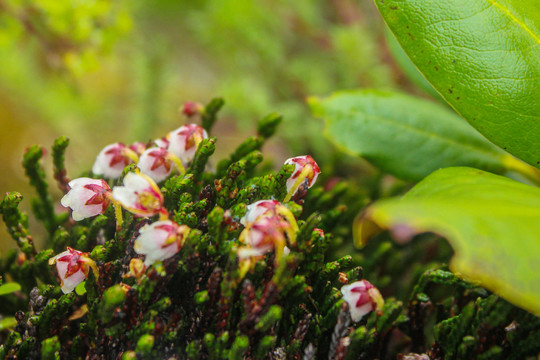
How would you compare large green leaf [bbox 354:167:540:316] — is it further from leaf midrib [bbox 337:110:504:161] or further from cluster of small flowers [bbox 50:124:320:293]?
leaf midrib [bbox 337:110:504:161]

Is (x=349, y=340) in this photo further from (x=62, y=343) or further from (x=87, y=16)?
(x=87, y=16)

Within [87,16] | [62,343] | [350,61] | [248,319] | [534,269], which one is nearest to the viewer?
[534,269]

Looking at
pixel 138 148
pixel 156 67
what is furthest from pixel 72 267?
pixel 156 67

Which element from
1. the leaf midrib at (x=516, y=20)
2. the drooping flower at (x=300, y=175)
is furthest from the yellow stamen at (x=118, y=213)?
the leaf midrib at (x=516, y=20)

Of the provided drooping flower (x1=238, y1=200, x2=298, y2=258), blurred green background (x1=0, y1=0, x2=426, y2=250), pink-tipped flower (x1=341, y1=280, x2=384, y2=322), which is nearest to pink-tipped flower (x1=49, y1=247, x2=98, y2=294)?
drooping flower (x1=238, y1=200, x2=298, y2=258)

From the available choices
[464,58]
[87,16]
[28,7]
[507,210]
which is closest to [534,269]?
[507,210]

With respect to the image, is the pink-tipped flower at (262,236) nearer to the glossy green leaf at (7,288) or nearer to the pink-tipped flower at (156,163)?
the pink-tipped flower at (156,163)
